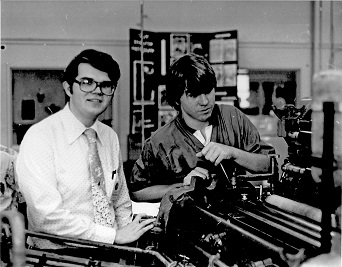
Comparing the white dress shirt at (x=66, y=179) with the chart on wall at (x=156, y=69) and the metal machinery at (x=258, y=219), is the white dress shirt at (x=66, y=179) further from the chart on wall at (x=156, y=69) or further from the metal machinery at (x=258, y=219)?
the chart on wall at (x=156, y=69)

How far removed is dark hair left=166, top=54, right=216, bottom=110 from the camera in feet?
6.05

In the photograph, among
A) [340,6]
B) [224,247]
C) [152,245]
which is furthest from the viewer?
[340,6]

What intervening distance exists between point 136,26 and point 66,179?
1166mm

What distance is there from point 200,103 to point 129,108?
0.65m

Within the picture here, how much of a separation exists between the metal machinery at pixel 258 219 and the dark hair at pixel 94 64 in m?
0.60

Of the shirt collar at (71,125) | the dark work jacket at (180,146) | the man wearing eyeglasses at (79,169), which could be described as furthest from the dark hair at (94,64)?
the dark work jacket at (180,146)

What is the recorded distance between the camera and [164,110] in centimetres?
241

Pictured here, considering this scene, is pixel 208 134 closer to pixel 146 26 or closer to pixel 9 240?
pixel 146 26

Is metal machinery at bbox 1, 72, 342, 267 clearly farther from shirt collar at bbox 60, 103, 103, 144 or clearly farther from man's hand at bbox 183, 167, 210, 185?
shirt collar at bbox 60, 103, 103, 144

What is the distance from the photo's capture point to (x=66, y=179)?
1.72m

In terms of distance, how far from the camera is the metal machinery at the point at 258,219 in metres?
0.98

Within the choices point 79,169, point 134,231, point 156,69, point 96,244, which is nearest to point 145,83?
point 156,69

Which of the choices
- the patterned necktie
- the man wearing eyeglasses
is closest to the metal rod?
the man wearing eyeglasses

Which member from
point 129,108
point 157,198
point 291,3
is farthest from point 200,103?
point 291,3
